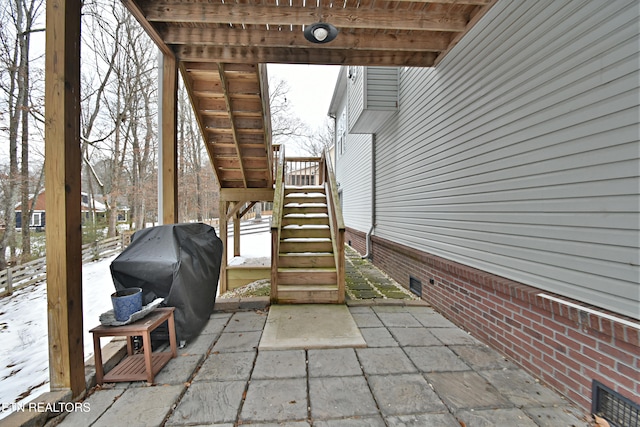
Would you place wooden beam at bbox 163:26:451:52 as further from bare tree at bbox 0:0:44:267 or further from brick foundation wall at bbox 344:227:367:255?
bare tree at bbox 0:0:44:267

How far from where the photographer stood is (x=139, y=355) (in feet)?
7.43

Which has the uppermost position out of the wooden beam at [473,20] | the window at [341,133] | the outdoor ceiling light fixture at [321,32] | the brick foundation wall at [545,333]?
the window at [341,133]

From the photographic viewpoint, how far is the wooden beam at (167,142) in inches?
133

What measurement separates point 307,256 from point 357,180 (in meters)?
5.05

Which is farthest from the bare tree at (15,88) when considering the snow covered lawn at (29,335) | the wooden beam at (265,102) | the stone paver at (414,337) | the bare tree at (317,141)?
the bare tree at (317,141)

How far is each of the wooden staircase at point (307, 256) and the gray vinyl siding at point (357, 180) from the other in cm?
245

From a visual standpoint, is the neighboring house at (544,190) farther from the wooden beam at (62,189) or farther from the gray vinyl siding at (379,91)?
the wooden beam at (62,189)

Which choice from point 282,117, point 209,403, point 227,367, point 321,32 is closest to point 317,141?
point 282,117

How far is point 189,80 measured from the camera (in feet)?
14.0

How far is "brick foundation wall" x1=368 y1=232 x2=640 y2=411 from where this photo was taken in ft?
5.16

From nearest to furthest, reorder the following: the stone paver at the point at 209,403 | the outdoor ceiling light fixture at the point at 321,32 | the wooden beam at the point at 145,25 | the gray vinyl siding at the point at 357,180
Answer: the stone paver at the point at 209,403 → the outdoor ceiling light fixture at the point at 321,32 → the wooden beam at the point at 145,25 → the gray vinyl siding at the point at 357,180

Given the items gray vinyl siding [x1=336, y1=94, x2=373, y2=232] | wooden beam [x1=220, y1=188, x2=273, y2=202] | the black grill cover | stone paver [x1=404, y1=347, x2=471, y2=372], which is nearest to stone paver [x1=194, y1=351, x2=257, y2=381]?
the black grill cover

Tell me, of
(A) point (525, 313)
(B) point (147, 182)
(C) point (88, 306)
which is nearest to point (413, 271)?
(A) point (525, 313)

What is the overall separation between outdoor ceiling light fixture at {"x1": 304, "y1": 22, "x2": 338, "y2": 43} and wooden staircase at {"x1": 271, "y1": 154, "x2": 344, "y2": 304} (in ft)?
6.67
